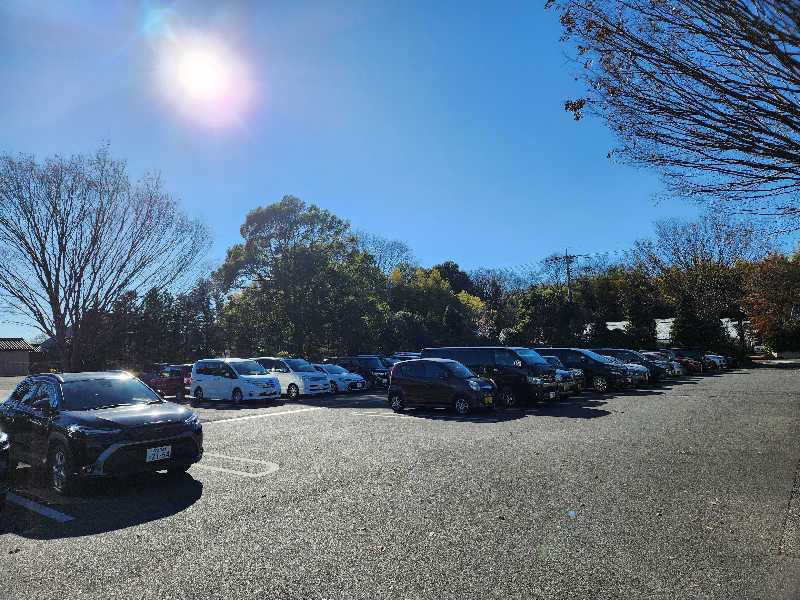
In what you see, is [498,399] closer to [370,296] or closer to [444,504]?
[444,504]

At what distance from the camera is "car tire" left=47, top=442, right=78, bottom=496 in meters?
6.62

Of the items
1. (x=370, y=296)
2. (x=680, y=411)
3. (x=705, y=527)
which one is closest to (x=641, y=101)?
(x=705, y=527)

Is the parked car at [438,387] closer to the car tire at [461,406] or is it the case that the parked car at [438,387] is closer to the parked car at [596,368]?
the car tire at [461,406]

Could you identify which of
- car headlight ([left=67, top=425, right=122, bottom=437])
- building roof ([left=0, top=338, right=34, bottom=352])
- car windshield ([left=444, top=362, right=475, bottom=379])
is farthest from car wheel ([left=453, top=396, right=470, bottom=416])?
building roof ([left=0, top=338, right=34, bottom=352])

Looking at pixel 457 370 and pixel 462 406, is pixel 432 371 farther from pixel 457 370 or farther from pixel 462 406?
pixel 462 406

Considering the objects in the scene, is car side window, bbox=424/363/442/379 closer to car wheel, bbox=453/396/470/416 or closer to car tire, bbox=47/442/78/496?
car wheel, bbox=453/396/470/416

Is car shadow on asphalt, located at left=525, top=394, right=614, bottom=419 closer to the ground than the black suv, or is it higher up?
closer to the ground

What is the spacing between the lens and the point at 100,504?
6.40 metres

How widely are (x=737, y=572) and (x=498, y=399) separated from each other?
40.4 feet

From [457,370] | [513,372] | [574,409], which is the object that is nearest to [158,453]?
[457,370]

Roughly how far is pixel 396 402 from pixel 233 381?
6694mm

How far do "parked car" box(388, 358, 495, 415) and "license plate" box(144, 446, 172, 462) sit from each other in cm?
907

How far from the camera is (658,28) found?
7.04 metres

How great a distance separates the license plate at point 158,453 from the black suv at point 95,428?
12 millimetres
